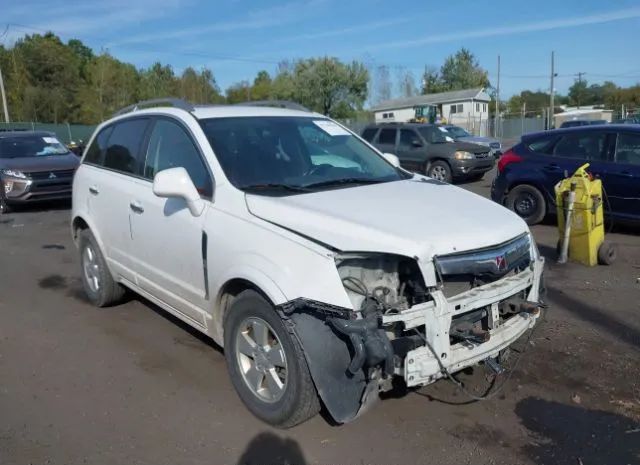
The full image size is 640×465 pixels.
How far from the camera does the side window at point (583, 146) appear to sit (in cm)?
841

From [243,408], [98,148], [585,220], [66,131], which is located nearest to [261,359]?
[243,408]

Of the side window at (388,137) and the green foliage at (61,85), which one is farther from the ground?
the green foliage at (61,85)

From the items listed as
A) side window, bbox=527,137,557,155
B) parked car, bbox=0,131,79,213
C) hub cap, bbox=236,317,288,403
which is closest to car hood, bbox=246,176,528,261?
hub cap, bbox=236,317,288,403

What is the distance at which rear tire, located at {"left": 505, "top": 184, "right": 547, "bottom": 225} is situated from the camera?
9039 millimetres

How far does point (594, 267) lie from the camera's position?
6734 mm

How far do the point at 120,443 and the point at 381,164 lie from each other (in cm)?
281

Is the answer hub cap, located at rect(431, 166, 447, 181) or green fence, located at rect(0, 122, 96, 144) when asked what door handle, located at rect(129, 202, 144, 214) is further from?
green fence, located at rect(0, 122, 96, 144)

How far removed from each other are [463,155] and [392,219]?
42.9 feet

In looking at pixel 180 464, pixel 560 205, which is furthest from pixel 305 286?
pixel 560 205

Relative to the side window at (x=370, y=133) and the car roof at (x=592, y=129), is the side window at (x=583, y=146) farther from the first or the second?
the side window at (x=370, y=133)

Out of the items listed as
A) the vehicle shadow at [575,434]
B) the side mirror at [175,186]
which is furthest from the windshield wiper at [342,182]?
the vehicle shadow at [575,434]

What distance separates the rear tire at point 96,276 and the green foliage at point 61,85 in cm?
4556

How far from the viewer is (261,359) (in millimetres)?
3336

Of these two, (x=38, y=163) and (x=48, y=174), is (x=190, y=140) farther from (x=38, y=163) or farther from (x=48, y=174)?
(x=38, y=163)
